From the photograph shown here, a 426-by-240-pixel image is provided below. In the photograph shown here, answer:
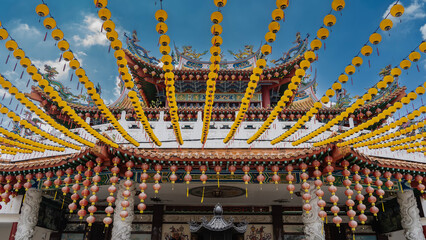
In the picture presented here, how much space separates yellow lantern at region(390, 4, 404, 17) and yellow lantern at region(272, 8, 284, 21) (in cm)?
151

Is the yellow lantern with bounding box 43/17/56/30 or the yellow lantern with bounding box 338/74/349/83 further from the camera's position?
the yellow lantern with bounding box 338/74/349/83

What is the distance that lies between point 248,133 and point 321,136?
260cm

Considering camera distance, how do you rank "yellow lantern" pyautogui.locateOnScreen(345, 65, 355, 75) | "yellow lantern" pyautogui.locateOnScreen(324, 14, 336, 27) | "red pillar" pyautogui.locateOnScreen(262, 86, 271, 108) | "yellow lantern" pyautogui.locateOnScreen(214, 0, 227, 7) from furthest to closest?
"red pillar" pyautogui.locateOnScreen(262, 86, 271, 108) → "yellow lantern" pyautogui.locateOnScreen(345, 65, 355, 75) → "yellow lantern" pyautogui.locateOnScreen(324, 14, 336, 27) → "yellow lantern" pyautogui.locateOnScreen(214, 0, 227, 7)

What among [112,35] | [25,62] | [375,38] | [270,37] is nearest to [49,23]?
[112,35]

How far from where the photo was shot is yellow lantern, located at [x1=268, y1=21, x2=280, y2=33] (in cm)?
423

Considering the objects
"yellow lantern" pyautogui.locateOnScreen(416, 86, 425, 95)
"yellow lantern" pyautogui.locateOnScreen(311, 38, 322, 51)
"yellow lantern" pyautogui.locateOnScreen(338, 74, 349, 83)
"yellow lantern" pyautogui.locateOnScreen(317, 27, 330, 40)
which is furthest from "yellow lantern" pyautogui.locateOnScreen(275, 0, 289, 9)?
"yellow lantern" pyautogui.locateOnScreen(416, 86, 425, 95)

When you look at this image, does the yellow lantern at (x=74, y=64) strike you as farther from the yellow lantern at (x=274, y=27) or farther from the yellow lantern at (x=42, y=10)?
the yellow lantern at (x=274, y=27)

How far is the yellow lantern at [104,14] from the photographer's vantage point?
160 inches

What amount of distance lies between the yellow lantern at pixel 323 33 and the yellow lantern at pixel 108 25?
3.18 metres

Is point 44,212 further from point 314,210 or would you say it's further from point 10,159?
point 314,210

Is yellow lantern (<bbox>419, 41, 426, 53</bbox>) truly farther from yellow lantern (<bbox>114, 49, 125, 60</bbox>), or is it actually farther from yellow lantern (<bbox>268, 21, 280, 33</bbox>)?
yellow lantern (<bbox>114, 49, 125, 60</bbox>)

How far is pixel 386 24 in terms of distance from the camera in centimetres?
413

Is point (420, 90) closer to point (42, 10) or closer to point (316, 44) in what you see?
point (316, 44)

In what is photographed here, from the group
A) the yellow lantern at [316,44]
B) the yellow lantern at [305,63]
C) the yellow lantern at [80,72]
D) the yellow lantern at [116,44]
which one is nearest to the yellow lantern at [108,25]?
the yellow lantern at [116,44]
